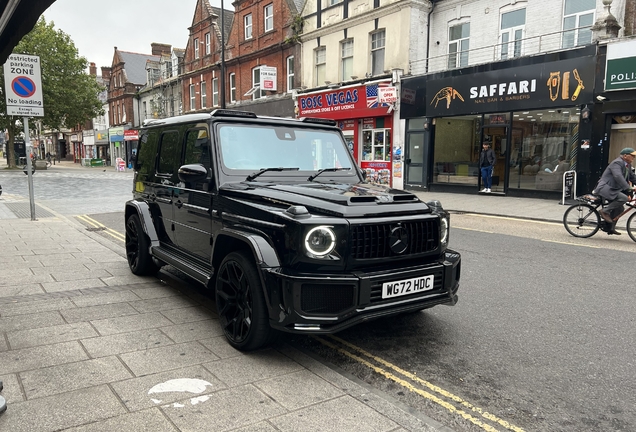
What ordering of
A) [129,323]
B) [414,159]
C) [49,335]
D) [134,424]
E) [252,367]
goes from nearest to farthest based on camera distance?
[134,424] → [252,367] → [49,335] → [129,323] → [414,159]

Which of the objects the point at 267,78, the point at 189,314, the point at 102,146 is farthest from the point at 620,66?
the point at 102,146

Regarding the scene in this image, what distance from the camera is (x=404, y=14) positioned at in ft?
65.2

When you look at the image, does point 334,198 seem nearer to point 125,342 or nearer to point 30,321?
point 125,342

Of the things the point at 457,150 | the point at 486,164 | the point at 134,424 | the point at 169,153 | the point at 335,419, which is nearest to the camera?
the point at 134,424

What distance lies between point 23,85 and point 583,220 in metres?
12.7

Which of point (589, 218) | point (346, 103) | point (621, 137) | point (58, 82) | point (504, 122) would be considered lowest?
point (589, 218)

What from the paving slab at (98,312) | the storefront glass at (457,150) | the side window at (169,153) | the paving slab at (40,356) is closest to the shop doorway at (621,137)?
the storefront glass at (457,150)

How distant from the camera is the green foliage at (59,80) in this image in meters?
42.3

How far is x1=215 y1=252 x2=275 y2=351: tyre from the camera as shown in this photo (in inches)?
140

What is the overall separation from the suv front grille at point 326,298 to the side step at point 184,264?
1.35 meters

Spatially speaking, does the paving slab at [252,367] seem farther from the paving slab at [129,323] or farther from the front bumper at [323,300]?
the paving slab at [129,323]

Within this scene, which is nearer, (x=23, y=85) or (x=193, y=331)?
(x=193, y=331)

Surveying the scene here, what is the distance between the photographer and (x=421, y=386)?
3281 millimetres

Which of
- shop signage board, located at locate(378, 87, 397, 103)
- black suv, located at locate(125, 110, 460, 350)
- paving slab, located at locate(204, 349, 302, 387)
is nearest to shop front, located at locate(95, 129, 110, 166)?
shop signage board, located at locate(378, 87, 397, 103)
